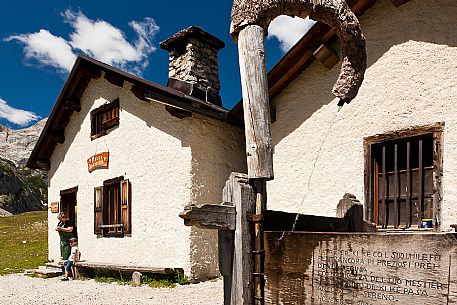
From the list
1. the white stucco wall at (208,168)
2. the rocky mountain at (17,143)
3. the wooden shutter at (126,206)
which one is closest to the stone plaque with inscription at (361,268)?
the white stucco wall at (208,168)

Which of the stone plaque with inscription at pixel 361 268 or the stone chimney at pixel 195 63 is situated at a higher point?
the stone chimney at pixel 195 63

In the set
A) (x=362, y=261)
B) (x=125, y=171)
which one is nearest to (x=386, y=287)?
(x=362, y=261)

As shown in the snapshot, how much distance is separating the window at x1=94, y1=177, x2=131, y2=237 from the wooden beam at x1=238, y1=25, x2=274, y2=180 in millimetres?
6808

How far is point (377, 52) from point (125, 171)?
574 cm

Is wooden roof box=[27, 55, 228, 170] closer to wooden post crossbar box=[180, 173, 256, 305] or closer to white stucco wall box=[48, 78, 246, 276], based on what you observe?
white stucco wall box=[48, 78, 246, 276]

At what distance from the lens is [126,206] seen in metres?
9.31

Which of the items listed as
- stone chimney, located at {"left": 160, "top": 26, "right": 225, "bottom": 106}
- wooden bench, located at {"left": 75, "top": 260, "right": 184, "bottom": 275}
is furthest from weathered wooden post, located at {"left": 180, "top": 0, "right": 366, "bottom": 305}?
stone chimney, located at {"left": 160, "top": 26, "right": 225, "bottom": 106}

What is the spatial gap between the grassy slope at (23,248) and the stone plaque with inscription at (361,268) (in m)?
10.8

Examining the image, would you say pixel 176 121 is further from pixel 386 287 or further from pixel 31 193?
pixel 31 193

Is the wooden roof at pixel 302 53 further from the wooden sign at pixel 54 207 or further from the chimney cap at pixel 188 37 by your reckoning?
the wooden sign at pixel 54 207

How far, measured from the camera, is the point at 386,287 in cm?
226

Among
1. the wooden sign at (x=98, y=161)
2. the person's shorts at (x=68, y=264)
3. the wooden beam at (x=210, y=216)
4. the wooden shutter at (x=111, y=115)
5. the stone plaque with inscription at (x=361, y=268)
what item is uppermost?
the wooden shutter at (x=111, y=115)

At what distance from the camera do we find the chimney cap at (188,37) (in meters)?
10.3

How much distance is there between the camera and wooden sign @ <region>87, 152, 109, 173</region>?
10.1 m
